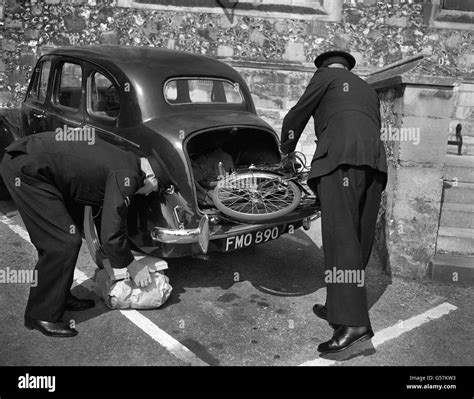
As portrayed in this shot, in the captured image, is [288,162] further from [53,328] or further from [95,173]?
[53,328]

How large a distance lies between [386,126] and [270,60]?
206 inches

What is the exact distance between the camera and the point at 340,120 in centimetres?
388

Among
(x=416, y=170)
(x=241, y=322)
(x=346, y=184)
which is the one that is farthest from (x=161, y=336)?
(x=416, y=170)

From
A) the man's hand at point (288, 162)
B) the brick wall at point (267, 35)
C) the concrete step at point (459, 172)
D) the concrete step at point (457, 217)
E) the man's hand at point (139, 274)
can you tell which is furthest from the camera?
the brick wall at point (267, 35)

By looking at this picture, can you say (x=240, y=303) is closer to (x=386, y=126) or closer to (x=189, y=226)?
(x=189, y=226)

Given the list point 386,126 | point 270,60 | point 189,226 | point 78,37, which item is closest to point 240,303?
point 189,226

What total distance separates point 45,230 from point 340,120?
8.07ft

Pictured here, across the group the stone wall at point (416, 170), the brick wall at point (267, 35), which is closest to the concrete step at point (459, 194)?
the stone wall at point (416, 170)

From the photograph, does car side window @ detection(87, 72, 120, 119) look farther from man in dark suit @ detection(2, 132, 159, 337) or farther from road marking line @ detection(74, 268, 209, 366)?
road marking line @ detection(74, 268, 209, 366)

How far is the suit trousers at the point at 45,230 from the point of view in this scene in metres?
3.66

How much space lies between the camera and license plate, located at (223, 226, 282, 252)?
4.36 m

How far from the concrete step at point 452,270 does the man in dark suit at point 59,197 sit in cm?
339

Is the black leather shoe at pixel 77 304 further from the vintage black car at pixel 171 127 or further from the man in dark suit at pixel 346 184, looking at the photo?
the man in dark suit at pixel 346 184
